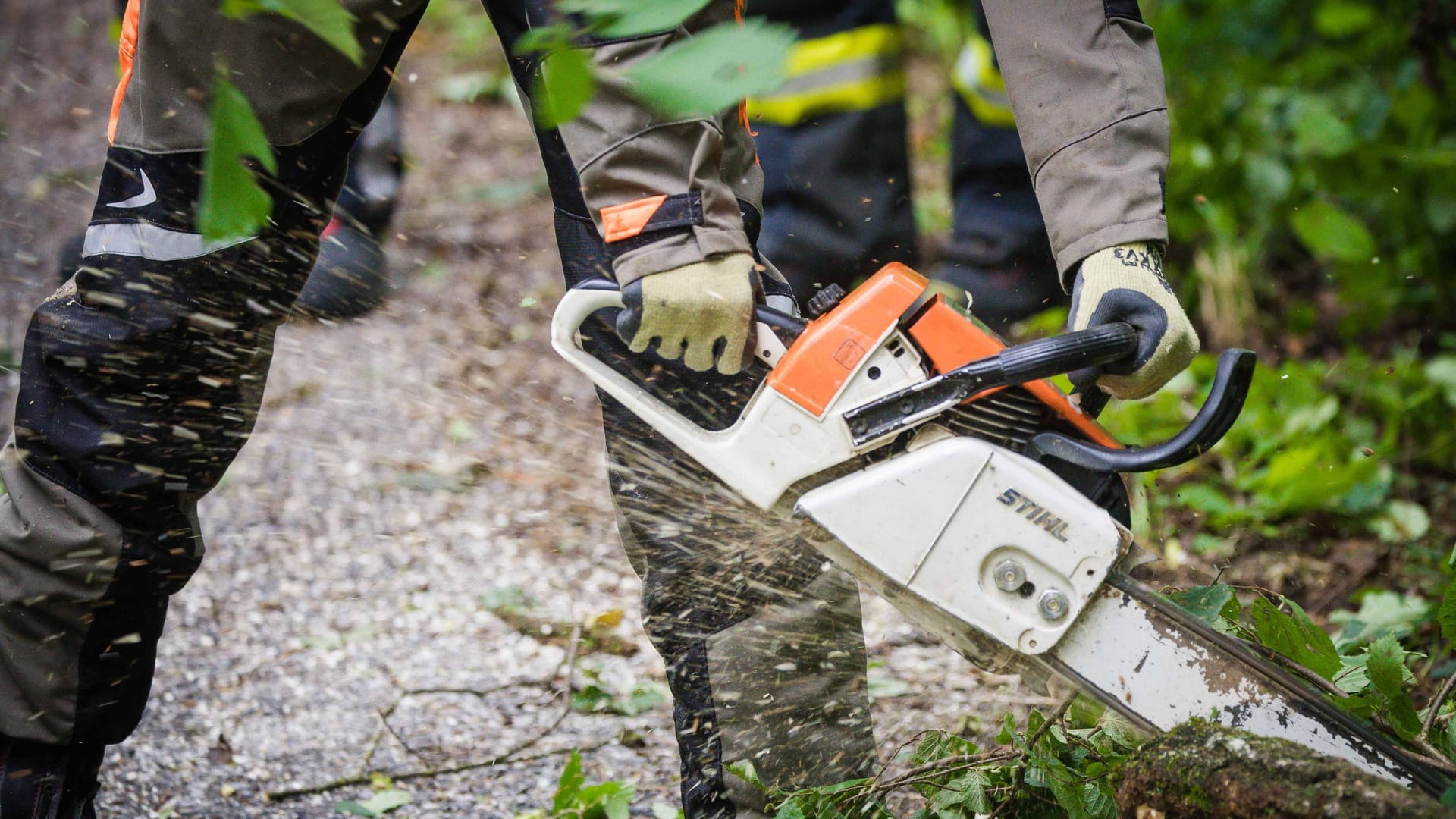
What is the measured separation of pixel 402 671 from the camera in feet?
7.86

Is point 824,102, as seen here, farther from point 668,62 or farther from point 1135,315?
point 668,62

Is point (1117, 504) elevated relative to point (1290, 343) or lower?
elevated

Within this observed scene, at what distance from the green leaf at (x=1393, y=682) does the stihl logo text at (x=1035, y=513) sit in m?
0.48

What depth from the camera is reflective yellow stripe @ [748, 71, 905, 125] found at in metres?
3.03

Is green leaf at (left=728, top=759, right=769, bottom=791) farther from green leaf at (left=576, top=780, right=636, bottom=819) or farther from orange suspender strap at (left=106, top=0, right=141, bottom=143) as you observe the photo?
orange suspender strap at (left=106, top=0, right=141, bottom=143)

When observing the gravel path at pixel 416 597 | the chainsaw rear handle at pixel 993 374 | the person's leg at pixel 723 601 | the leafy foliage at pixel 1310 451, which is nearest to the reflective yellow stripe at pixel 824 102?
the gravel path at pixel 416 597

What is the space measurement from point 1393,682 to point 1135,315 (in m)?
0.60

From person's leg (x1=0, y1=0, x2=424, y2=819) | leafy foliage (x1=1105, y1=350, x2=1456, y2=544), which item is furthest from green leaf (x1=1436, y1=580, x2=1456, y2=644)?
person's leg (x1=0, y1=0, x2=424, y2=819)

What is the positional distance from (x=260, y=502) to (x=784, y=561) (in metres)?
1.80

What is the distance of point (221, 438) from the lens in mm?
1754

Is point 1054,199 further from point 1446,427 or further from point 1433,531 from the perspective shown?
point 1446,427

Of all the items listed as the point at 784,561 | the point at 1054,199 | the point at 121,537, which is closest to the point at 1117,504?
the point at 1054,199

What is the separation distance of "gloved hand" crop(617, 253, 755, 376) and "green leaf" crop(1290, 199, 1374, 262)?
2681mm

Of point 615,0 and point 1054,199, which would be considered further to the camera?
point 1054,199
